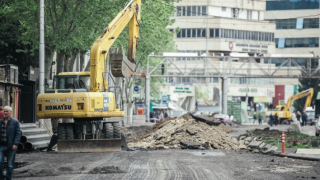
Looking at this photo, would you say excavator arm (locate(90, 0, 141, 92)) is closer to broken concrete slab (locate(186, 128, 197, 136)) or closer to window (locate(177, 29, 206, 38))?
broken concrete slab (locate(186, 128, 197, 136))

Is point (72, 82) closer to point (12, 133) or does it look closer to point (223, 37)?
point (12, 133)

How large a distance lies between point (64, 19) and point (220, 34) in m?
74.3

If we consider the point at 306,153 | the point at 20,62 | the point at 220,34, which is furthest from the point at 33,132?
the point at 220,34

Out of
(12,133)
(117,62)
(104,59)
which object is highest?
(104,59)

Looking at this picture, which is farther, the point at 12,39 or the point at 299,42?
the point at 299,42

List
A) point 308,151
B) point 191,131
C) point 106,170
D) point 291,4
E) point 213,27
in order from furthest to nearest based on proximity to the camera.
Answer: point 291,4, point 213,27, point 191,131, point 308,151, point 106,170

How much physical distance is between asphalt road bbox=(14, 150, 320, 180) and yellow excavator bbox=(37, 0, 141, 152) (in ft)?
5.17

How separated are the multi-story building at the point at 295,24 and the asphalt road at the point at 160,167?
10055 cm

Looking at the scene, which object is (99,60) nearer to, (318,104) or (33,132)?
(33,132)

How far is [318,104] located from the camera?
54.7 metres

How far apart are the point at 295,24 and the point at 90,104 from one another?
103827mm

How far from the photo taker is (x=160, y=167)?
73.3 feet

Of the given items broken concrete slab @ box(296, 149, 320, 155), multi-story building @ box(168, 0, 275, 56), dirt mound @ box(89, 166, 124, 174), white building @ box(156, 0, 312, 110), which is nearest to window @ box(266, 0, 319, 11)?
white building @ box(156, 0, 312, 110)

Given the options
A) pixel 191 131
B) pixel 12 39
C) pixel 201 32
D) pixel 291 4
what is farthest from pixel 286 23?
pixel 191 131
